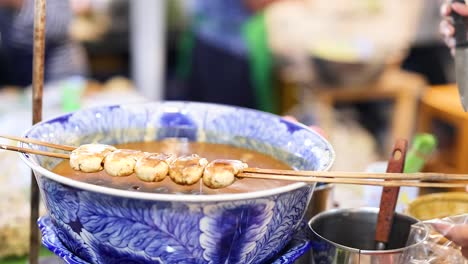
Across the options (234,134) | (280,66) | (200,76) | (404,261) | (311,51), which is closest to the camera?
(404,261)

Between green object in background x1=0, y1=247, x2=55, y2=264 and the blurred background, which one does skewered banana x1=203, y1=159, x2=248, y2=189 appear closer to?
green object in background x1=0, y1=247, x2=55, y2=264

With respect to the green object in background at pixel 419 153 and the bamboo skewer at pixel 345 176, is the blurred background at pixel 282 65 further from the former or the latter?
the bamboo skewer at pixel 345 176

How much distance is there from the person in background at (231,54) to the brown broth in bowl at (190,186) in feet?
7.51

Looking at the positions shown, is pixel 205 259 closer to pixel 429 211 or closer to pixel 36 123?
pixel 36 123

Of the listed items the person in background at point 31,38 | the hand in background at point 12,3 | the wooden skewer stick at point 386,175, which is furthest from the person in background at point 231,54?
the wooden skewer stick at point 386,175

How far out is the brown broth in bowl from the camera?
82 centimetres

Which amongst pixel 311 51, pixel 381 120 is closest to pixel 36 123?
pixel 311 51

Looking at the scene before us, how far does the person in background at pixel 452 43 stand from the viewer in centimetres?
87

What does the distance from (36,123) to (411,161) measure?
692 millimetres

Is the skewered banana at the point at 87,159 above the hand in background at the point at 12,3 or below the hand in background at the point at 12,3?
below

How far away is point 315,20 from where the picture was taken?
121 inches

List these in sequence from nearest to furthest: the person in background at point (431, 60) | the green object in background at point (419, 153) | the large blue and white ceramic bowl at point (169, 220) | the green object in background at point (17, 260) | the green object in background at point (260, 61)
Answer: the large blue and white ceramic bowl at point (169, 220), the green object in background at point (419, 153), the green object in background at point (17, 260), the green object in background at point (260, 61), the person in background at point (431, 60)

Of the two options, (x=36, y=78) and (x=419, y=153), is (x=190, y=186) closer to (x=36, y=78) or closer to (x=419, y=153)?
(x=36, y=78)

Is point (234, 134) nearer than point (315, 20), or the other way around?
point (234, 134)
